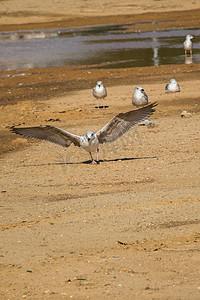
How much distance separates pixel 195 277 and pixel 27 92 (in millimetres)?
15589

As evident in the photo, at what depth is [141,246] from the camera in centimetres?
627

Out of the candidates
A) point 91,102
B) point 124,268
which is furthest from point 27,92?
point 124,268

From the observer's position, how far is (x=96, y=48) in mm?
33062

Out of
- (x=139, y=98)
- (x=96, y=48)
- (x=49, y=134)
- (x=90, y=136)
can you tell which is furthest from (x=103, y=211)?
(x=96, y=48)

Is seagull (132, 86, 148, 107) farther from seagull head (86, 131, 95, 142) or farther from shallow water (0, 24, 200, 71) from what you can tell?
shallow water (0, 24, 200, 71)

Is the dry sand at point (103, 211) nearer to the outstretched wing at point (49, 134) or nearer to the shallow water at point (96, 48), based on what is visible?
the outstretched wing at point (49, 134)

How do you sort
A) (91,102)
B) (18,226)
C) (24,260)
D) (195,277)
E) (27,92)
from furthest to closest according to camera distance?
(27,92)
(91,102)
(18,226)
(24,260)
(195,277)

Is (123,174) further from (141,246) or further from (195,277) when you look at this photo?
(195,277)

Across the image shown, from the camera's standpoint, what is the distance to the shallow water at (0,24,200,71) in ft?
88.7

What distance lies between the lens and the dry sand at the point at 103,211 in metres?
5.52

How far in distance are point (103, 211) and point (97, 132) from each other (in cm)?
253

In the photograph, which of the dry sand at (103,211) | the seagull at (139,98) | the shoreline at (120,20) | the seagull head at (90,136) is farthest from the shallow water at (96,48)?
the seagull head at (90,136)

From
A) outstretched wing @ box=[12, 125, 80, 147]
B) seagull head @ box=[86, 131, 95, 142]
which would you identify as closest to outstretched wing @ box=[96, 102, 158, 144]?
seagull head @ box=[86, 131, 95, 142]

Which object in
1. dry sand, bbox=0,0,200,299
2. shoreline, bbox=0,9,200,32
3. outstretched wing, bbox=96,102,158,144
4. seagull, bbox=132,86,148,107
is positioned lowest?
dry sand, bbox=0,0,200,299
